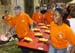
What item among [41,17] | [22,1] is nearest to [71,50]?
[41,17]

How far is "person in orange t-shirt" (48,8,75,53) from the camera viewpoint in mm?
5663

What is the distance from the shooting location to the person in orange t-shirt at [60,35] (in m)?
Result: 5.66

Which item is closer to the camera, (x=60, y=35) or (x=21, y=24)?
(x=60, y=35)

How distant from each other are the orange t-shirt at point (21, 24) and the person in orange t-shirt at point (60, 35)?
329 centimetres

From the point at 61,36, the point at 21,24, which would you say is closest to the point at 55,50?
the point at 61,36

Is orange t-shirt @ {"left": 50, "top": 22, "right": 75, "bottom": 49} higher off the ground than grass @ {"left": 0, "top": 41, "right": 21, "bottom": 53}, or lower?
higher

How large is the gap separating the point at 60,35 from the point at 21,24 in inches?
140

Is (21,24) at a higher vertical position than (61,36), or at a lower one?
lower

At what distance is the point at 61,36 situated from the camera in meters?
5.74

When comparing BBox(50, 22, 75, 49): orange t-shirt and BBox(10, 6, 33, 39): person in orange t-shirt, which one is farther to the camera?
BBox(10, 6, 33, 39): person in orange t-shirt

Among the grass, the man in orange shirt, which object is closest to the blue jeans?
the man in orange shirt

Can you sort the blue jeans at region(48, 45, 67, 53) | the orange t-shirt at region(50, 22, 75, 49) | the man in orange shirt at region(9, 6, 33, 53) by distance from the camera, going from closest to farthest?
the orange t-shirt at region(50, 22, 75, 49), the blue jeans at region(48, 45, 67, 53), the man in orange shirt at region(9, 6, 33, 53)

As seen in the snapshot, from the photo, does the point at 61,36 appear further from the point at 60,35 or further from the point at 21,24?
the point at 21,24

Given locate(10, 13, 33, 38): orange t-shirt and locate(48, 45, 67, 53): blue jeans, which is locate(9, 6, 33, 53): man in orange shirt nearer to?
locate(10, 13, 33, 38): orange t-shirt
